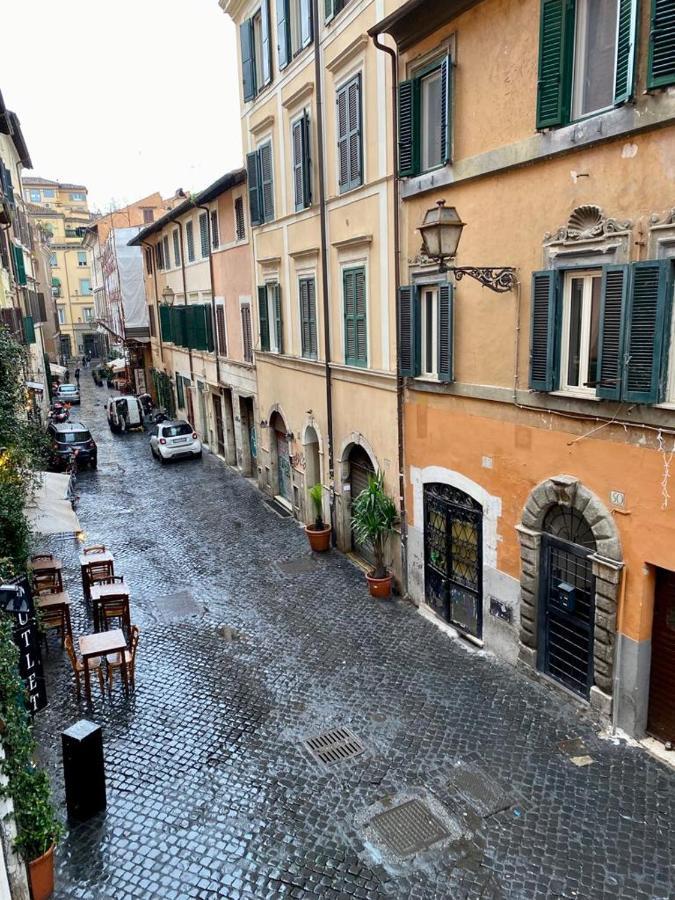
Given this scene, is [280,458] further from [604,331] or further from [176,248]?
[176,248]

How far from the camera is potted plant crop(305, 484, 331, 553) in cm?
1510

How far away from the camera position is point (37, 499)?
1245 centimetres

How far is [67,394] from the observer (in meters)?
43.9

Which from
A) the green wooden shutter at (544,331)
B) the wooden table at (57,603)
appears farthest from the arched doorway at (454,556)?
the wooden table at (57,603)

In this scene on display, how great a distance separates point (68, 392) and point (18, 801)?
41577 millimetres

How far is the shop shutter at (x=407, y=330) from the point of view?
10.9 metres

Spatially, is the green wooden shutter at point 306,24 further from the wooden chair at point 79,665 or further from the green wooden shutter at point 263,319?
the wooden chair at point 79,665

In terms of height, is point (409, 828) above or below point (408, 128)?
below

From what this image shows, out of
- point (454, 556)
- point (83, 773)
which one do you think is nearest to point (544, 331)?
point (454, 556)

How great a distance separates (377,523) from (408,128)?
668 cm

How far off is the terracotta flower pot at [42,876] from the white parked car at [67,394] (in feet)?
132

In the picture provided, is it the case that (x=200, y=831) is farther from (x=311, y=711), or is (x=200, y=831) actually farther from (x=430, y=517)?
(x=430, y=517)

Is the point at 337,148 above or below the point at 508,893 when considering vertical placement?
above

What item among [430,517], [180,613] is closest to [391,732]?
[430,517]
